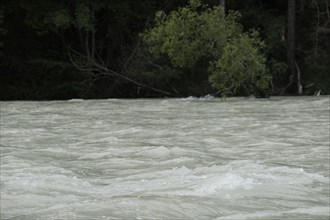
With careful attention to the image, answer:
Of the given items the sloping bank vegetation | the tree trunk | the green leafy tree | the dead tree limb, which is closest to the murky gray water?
the green leafy tree

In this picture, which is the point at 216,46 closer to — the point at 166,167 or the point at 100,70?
the point at 100,70

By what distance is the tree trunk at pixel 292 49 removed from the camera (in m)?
24.9

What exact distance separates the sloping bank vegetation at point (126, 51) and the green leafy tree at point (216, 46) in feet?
0.63

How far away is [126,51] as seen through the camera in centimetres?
2469

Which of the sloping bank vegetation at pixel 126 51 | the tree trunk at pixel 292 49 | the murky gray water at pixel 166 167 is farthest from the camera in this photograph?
the tree trunk at pixel 292 49

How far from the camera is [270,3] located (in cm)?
2933

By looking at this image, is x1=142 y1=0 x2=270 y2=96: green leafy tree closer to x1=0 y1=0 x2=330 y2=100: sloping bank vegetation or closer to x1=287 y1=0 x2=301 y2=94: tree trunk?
x1=0 y1=0 x2=330 y2=100: sloping bank vegetation

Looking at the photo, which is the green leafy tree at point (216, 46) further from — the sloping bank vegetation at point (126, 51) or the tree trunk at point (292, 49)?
the tree trunk at point (292, 49)

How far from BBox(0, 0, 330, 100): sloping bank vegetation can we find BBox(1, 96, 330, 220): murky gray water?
29.2 feet

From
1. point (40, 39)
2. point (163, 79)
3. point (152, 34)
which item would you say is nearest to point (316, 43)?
point (163, 79)

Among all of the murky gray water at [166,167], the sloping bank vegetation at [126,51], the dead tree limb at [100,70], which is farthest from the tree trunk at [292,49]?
the murky gray water at [166,167]

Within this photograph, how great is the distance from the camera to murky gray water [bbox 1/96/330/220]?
4859 mm

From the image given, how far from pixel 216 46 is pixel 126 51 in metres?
5.89

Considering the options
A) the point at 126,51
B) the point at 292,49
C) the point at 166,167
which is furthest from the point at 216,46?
the point at 166,167
